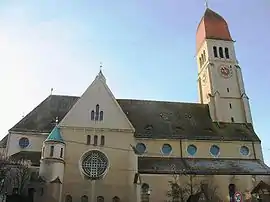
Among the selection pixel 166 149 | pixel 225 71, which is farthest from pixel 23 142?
pixel 225 71

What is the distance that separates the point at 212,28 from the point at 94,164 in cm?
3037

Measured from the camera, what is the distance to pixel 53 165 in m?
34.2

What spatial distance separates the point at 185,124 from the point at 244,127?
857 cm

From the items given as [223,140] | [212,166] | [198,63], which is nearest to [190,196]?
[212,166]

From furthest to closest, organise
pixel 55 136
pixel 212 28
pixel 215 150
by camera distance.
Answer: pixel 212 28 → pixel 215 150 → pixel 55 136

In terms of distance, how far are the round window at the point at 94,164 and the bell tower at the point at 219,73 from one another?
18.2m

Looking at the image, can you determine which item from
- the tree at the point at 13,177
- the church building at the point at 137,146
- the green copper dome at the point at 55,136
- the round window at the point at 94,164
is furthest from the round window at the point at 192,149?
the tree at the point at 13,177

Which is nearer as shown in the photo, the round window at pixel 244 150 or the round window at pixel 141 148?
the round window at pixel 141 148

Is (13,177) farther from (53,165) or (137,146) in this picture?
(137,146)

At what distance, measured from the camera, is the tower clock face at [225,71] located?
1962 inches

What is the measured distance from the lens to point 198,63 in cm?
5491

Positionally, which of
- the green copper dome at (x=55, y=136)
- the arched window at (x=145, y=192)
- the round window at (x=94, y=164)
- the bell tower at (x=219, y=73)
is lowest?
the arched window at (x=145, y=192)

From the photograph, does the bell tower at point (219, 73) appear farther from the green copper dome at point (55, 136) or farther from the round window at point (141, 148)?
the green copper dome at point (55, 136)

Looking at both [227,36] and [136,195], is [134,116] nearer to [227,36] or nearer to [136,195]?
[136,195]
